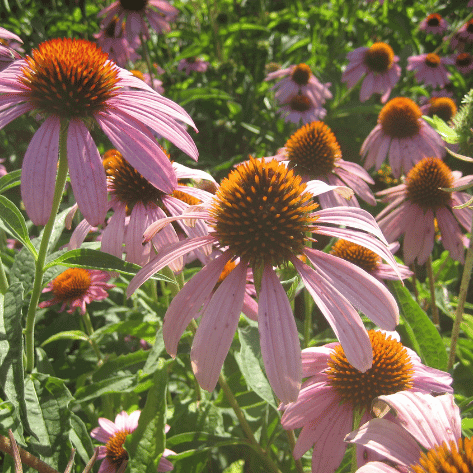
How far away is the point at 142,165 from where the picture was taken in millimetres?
811

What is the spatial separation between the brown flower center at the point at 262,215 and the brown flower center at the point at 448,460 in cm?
41

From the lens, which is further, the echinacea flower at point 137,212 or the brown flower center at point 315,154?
the brown flower center at point 315,154

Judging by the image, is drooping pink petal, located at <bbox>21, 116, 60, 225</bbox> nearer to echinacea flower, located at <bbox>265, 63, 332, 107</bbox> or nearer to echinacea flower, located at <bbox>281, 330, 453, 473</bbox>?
echinacea flower, located at <bbox>281, 330, 453, 473</bbox>

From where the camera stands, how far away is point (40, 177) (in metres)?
0.77

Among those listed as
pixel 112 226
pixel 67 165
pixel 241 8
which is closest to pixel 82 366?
pixel 112 226

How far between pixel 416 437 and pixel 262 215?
1.57 ft

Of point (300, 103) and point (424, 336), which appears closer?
point (424, 336)

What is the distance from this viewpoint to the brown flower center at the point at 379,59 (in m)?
3.01

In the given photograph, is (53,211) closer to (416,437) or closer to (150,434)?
(150,434)

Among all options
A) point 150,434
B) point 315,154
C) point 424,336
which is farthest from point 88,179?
point 315,154

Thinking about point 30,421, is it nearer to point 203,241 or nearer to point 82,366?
point 203,241

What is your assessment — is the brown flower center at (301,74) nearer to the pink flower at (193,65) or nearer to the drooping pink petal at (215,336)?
the pink flower at (193,65)

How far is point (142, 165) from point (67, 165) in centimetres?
17

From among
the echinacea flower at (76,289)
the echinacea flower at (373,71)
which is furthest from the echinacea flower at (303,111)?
the echinacea flower at (76,289)
